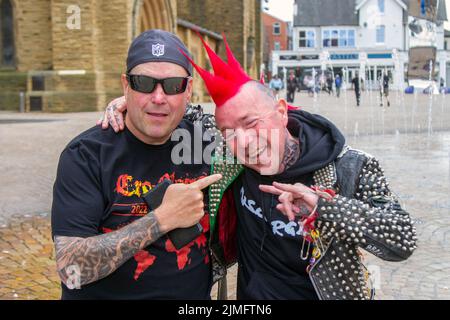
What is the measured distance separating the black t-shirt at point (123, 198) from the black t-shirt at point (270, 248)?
25cm

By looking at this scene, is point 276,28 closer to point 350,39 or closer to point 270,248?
point 350,39

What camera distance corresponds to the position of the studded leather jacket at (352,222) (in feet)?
6.80

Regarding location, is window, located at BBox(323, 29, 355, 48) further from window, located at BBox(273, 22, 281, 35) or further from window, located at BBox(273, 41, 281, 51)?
window, located at BBox(273, 22, 281, 35)

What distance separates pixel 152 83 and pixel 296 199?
2.52 ft

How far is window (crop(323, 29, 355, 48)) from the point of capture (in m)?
59.8

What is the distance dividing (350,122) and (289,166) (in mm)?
16703

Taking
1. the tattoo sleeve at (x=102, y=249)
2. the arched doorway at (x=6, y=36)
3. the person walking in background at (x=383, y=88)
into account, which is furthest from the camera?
the person walking in background at (x=383, y=88)

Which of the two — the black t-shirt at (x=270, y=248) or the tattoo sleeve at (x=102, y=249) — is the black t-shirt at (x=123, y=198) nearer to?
the tattoo sleeve at (x=102, y=249)

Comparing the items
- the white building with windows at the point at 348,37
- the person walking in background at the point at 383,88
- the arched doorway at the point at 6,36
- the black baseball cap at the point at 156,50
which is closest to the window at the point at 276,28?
the white building with windows at the point at 348,37

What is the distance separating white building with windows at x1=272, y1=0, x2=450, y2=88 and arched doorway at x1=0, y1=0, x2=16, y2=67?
128 ft

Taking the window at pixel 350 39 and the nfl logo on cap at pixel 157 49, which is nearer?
the nfl logo on cap at pixel 157 49

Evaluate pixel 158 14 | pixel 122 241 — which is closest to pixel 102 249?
pixel 122 241

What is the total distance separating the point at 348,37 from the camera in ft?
196

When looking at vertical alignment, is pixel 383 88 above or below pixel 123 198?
above
